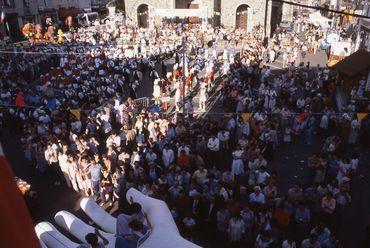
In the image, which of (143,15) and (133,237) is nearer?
(133,237)

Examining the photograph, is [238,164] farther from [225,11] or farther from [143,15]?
[143,15]

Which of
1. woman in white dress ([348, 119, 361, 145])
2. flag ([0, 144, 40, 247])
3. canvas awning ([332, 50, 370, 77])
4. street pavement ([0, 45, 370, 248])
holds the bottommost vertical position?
street pavement ([0, 45, 370, 248])

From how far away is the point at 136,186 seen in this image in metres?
9.54

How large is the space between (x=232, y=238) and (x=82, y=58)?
61.5 ft

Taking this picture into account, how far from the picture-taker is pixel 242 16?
41031mm

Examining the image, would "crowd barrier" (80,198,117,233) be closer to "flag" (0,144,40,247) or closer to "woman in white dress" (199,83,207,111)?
"flag" (0,144,40,247)

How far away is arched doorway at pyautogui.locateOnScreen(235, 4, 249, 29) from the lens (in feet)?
132

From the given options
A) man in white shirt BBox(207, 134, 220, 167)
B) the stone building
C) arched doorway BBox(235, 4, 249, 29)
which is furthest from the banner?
arched doorway BBox(235, 4, 249, 29)

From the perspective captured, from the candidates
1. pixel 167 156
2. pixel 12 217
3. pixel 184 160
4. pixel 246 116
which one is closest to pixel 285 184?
pixel 246 116

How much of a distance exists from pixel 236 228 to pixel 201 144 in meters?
4.26

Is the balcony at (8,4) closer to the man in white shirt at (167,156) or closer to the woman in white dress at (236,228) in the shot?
the man in white shirt at (167,156)

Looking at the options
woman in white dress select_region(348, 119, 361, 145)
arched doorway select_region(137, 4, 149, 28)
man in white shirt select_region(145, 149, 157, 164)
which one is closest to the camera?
man in white shirt select_region(145, 149, 157, 164)

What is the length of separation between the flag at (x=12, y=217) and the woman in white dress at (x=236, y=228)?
6476mm

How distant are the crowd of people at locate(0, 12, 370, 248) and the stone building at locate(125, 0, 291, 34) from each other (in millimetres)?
16352
